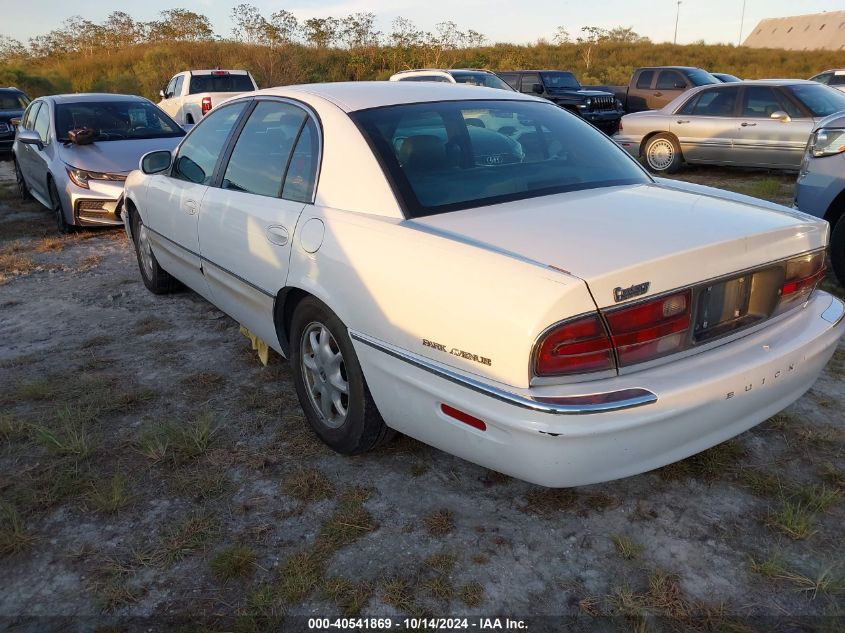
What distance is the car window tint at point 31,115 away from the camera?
8.78m

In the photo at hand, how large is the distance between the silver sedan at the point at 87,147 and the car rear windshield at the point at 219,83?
568 cm

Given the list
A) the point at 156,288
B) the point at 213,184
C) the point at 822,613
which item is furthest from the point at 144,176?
the point at 822,613

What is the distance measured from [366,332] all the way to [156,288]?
10.9 feet

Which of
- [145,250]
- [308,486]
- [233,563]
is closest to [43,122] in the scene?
[145,250]

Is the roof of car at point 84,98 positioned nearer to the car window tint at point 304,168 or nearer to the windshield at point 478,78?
the car window tint at point 304,168

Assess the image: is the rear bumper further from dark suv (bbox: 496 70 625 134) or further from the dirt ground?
dark suv (bbox: 496 70 625 134)

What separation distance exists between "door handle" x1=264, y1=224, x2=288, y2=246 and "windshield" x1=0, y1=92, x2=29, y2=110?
1443cm

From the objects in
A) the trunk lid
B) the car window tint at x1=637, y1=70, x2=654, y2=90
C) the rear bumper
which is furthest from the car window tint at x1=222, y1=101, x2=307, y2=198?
the car window tint at x1=637, y1=70, x2=654, y2=90

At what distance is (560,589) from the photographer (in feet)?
7.16

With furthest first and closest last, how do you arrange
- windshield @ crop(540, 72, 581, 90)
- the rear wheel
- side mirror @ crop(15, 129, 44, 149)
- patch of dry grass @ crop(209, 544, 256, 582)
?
windshield @ crop(540, 72, 581, 90) < side mirror @ crop(15, 129, 44, 149) < the rear wheel < patch of dry grass @ crop(209, 544, 256, 582)

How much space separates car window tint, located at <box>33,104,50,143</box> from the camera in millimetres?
8055

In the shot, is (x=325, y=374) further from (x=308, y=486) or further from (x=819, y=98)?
(x=819, y=98)

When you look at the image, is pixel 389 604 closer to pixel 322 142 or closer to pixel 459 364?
pixel 459 364

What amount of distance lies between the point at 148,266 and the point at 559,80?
46.0 ft
